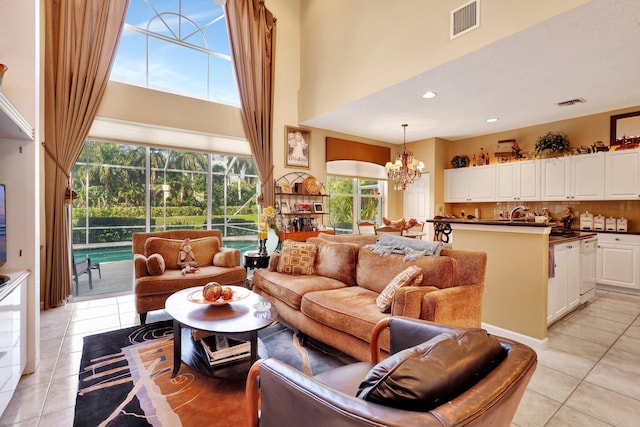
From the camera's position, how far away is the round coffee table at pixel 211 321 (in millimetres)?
2131

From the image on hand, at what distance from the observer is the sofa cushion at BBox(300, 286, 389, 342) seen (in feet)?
7.61

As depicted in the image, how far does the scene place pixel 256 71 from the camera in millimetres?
5578

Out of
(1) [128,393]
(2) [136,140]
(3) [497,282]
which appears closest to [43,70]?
(2) [136,140]

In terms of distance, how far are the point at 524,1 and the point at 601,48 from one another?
1.06m

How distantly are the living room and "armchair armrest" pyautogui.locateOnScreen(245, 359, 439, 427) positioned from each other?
2.32m

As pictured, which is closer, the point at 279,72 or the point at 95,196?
the point at 95,196

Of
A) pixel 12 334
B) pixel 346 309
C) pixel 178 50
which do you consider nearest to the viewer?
pixel 12 334

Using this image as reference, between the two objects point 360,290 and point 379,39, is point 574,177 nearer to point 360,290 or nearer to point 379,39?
point 379,39

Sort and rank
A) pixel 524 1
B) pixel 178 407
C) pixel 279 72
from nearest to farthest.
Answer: pixel 178 407 < pixel 524 1 < pixel 279 72

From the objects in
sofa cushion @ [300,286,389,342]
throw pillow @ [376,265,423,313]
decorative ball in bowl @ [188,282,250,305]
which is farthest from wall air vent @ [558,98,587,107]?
decorative ball in bowl @ [188,282,250,305]

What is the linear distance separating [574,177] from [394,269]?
4.66m

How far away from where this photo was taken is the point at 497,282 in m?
3.19

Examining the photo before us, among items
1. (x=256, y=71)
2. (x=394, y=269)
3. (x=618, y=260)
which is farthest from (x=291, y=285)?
(x=618, y=260)

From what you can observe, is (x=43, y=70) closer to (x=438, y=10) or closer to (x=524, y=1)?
(x=438, y=10)
